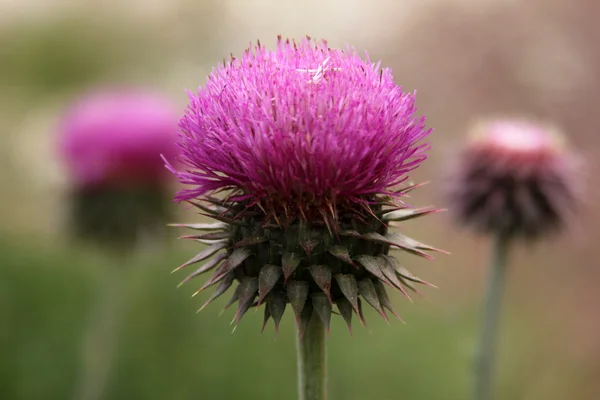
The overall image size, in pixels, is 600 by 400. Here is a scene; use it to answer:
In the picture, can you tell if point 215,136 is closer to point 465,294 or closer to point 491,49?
point 465,294

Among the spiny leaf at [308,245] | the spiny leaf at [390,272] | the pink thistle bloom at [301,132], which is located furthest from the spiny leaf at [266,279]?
the spiny leaf at [390,272]

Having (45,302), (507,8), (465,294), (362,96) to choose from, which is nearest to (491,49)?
(507,8)

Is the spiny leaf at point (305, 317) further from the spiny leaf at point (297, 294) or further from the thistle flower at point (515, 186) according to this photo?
the thistle flower at point (515, 186)

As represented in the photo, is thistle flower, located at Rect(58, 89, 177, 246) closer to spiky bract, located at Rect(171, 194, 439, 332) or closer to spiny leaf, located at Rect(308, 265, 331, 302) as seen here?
spiky bract, located at Rect(171, 194, 439, 332)

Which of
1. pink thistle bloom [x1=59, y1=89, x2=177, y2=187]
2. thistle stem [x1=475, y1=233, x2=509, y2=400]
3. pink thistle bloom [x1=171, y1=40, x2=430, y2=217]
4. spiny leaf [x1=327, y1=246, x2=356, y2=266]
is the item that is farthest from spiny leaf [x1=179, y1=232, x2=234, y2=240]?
pink thistle bloom [x1=59, y1=89, x2=177, y2=187]

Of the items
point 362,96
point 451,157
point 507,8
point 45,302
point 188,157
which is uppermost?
point 507,8

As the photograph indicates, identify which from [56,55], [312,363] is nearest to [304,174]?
[312,363]

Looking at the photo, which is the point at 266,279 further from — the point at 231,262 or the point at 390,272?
the point at 390,272
